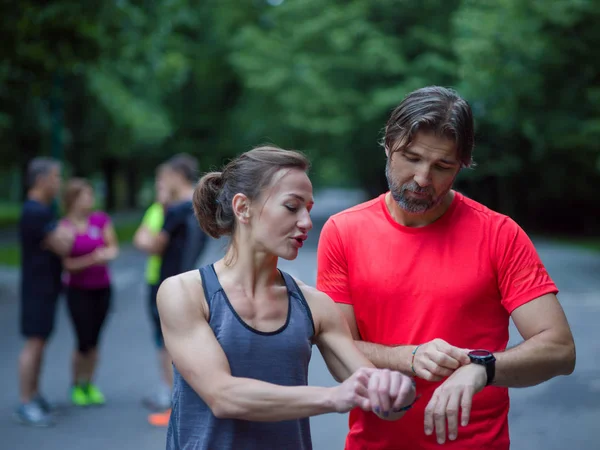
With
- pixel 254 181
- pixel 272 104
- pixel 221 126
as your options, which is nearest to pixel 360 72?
pixel 272 104

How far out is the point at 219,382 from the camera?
2.35m

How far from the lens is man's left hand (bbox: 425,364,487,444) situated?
2.44 meters

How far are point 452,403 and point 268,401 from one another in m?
0.52

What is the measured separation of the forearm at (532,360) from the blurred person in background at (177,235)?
4.32m

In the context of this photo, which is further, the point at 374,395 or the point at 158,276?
the point at 158,276

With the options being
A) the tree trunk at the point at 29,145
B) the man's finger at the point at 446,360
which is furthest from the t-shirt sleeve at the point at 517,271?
the tree trunk at the point at 29,145

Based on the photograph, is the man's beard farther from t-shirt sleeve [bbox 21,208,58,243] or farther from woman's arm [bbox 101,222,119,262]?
woman's arm [bbox 101,222,119,262]

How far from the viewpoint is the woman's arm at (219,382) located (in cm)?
227

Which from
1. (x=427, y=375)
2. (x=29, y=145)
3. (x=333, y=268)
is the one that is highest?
(x=29, y=145)

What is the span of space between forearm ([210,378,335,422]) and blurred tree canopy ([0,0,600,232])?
7.26 metres

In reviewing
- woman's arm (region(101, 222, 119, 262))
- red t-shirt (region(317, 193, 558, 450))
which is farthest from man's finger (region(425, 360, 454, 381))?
woman's arm (region(101, 222, 119, 262))

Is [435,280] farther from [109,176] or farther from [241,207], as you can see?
[109,176]

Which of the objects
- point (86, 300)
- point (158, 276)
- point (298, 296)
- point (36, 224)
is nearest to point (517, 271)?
point (298, 296)

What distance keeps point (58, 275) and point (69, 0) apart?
6.01 metres
